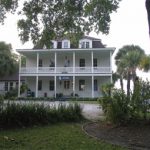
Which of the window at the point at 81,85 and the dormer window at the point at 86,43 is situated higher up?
the dormer window at the point at 86,43

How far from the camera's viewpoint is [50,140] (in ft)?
31.6

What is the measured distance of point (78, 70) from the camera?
41.4 meters

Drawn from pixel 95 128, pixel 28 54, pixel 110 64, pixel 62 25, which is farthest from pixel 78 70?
pixel 95 128

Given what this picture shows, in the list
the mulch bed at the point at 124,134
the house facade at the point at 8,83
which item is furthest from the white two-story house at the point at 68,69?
the mulch bed at the point at 124,134

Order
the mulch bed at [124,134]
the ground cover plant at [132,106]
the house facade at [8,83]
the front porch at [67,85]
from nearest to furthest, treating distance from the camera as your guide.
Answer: the mulch bed at [124,134], the ground cover plant at [132,106], the front porch at [67,85], the house facade at [8,83]

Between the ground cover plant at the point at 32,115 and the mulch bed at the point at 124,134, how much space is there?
1.78 metres

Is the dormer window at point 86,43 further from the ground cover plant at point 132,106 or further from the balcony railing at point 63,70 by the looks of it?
the ground cover plant at point 132,106

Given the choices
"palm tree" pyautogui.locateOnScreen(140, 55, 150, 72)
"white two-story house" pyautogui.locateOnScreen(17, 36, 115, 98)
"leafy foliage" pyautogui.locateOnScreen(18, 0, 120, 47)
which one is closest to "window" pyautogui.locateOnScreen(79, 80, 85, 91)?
"white two-story house" pyautogui.locateOnScreen(17, 36, 115, 98)

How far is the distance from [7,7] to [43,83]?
30.0 metres

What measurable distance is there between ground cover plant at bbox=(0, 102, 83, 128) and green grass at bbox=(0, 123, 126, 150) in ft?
2.78

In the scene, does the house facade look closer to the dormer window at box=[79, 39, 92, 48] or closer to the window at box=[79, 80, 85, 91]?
the window at box=[79, 80, 85, 91]

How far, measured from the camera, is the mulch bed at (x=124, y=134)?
356 inches

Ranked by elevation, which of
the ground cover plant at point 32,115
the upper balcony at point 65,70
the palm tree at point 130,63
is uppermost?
the palm tree at point 130,63

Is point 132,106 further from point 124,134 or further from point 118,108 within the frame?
point 124,134
